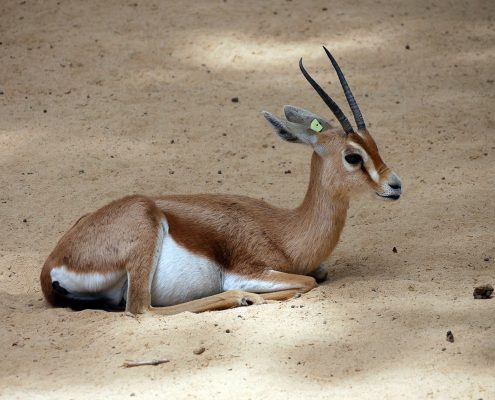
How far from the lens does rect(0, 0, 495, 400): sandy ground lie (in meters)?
5.19

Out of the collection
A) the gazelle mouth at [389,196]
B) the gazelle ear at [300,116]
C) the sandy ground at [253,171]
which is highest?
the gazelle ear at [300,116]

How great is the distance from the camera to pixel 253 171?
352 inches

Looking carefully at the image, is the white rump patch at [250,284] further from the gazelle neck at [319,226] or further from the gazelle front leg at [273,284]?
the gazelle neck at [319,226]

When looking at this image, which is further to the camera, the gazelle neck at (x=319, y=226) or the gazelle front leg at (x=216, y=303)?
the gazelle neck at (x=319, y=226)

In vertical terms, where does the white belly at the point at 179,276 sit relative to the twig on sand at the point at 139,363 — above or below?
below

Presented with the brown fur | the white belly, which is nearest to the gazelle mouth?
the brown fur

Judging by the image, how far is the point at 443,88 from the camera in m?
10.5

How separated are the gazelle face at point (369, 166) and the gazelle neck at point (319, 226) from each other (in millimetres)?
172

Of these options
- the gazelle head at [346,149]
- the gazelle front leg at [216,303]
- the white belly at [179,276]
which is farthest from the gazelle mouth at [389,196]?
the white belly at [179,276]

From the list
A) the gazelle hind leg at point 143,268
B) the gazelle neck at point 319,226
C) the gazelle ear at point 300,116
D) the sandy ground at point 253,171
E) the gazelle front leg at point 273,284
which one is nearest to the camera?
the sandy ground at point 253,171

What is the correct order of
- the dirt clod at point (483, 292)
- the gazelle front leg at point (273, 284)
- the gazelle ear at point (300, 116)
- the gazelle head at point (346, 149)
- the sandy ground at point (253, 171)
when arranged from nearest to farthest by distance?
1. the sandy ground at point (253, 171)
2. the dirt clod at point (483, 292)
3. the gazelle front leg at point (273, 284)
4. the gazelle head at point (346, 149)
5. the gazelle ear at point (300, 116)

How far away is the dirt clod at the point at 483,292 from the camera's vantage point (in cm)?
592

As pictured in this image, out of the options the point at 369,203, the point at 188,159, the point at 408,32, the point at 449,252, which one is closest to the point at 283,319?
the point at 449,252

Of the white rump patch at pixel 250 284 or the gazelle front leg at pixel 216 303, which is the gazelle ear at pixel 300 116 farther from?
the gazelle front leg at pixel 216 303
